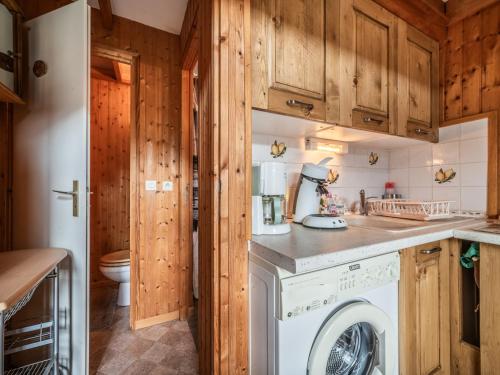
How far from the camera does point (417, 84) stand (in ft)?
5.08

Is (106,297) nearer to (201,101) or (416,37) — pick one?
(201,101)

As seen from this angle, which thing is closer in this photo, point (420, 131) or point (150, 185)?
point (420, 131)

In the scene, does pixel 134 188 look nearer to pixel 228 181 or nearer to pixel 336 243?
pixel 228 181

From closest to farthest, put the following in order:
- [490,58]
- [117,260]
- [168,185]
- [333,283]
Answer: [333,283] < [490,58] < [168,185] < [117,260]

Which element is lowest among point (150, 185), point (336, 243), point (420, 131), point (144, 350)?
point (144, 350)

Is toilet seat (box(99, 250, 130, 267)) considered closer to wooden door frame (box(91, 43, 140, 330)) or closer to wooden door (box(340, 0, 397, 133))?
wooden door frame (box(91, 43, 140, 330))

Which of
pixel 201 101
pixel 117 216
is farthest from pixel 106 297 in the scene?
pixel 201 101

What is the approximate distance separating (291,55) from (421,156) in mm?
1433

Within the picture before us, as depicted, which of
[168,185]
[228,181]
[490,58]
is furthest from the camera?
[168,185]

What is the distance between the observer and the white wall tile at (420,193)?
177 centimetres

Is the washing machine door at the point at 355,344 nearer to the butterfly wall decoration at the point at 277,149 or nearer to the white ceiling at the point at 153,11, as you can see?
the butterfly wall decoration at the point at 277,149

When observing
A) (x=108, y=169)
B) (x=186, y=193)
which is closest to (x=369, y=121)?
(x=186, y=193)

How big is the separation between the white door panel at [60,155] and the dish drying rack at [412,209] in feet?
5.99

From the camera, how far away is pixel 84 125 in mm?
1165
